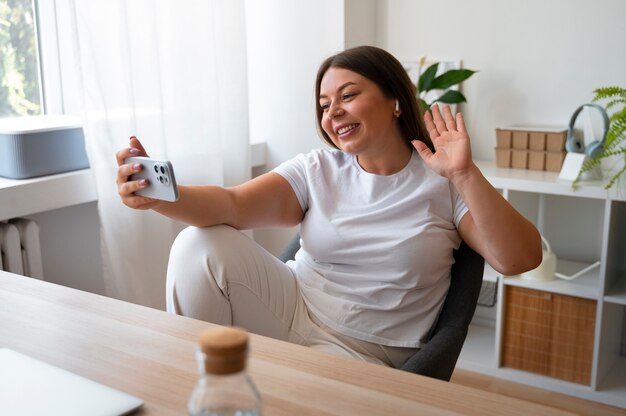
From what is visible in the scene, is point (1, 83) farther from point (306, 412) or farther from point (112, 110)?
point (306, 412)

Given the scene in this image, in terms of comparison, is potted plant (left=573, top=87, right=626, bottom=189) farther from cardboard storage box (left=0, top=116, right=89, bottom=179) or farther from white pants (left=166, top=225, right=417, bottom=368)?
cardboard storage box (left=0, top=116, right=89, bottom=179)

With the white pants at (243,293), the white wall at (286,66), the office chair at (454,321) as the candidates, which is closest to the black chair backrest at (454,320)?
the office chair at (454,321)

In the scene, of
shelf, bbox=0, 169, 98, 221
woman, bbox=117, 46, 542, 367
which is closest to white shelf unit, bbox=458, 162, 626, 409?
woman, bbox=117, 46, 542, 367

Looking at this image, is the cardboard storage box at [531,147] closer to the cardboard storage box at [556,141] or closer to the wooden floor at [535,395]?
the cardboard storage box at [556,141]

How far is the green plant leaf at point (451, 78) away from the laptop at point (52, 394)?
2.15 meters

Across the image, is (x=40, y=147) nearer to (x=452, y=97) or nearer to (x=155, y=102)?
(x=155, y=102)

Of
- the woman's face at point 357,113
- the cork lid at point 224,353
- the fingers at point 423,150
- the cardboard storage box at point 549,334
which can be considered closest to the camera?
the cork lid at point 224,353

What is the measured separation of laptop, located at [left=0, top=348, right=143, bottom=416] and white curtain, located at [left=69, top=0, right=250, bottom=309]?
145 cm

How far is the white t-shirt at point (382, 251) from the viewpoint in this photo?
1.66 meters

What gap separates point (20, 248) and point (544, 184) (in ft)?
5.73

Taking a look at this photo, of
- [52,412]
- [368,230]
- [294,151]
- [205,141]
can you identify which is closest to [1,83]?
[205,141]

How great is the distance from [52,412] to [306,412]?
0.30m

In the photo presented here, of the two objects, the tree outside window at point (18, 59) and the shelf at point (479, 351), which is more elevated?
the tree outside window at point (18, 59)

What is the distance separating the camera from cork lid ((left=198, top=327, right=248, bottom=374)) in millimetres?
527
